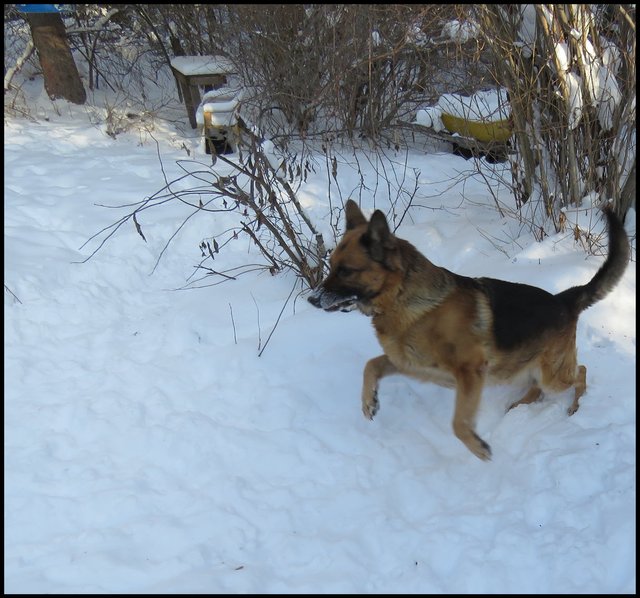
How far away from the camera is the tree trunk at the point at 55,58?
9.52 meters

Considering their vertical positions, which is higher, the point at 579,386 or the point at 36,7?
the point at 36,7

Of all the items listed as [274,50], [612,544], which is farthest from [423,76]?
[612,544]

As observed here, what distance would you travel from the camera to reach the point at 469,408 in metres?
3.44

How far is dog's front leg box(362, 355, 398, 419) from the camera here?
12.4 feet

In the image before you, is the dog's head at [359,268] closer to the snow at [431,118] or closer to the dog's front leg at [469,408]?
the dog's front leg at [469,408]

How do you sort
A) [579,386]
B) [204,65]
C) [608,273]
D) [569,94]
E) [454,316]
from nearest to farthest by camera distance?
[454,316] < [608,273] < [579,386] < [569,94] < [204,65]

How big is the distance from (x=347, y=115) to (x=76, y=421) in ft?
18.1

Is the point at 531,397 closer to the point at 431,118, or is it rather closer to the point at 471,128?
the point at 471,128

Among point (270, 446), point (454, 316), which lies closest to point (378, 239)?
point (454, 316)

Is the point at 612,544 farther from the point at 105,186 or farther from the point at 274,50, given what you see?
the point at 274,50

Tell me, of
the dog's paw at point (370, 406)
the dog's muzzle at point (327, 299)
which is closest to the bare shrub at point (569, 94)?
the dog's paw at point (370, 406)

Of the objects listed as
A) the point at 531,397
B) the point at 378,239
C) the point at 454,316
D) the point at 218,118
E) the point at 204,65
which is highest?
the point at 204,65

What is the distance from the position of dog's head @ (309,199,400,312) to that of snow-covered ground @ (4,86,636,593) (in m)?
1.00

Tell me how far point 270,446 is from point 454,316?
138cm
